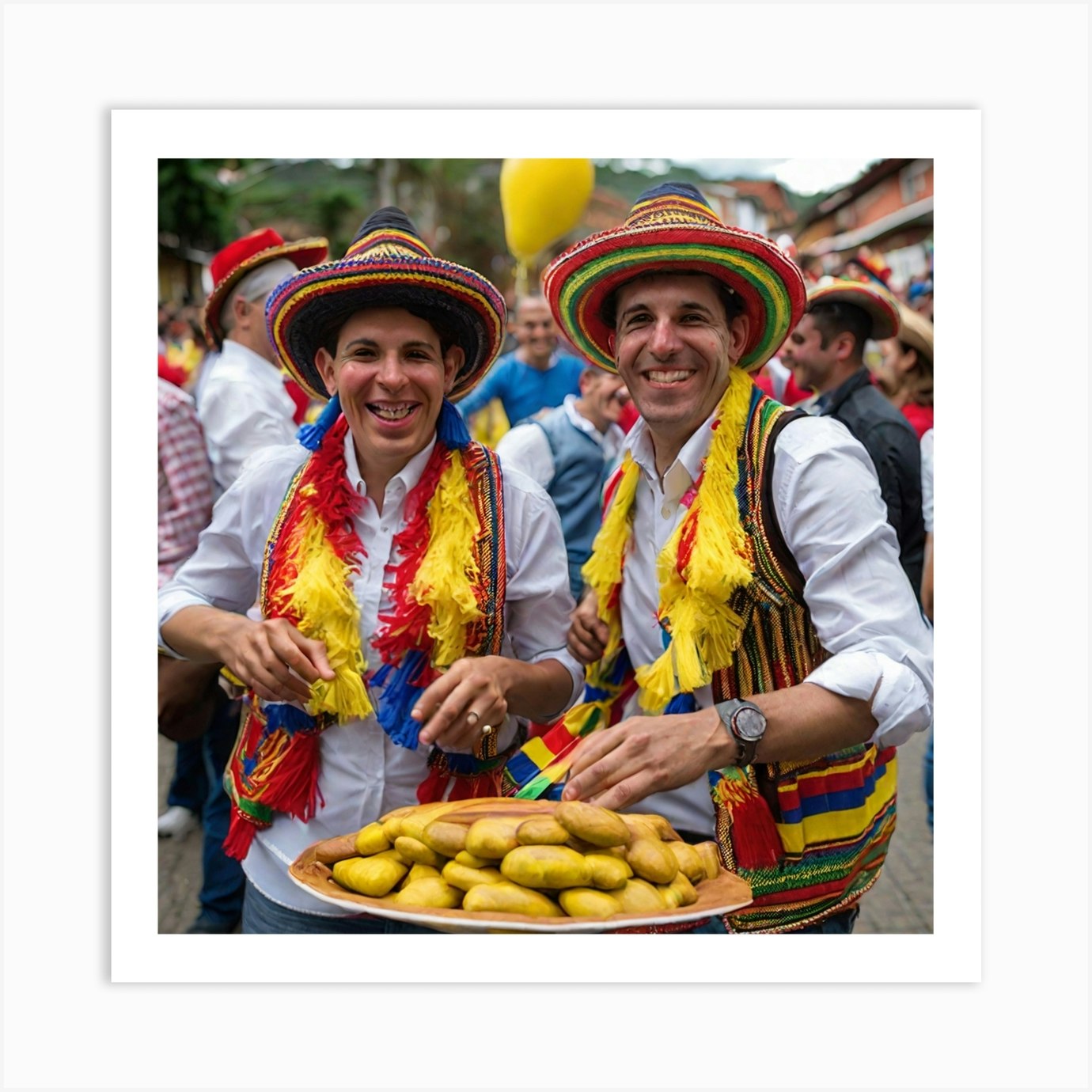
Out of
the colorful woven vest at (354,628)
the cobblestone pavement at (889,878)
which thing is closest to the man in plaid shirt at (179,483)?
the cobblestone pavement at (889,878)

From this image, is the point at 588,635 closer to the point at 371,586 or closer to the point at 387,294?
the point at 371,586

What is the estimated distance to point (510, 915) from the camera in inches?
58.2

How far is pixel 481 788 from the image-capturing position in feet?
6.72

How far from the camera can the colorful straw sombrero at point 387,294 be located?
6.44 feet

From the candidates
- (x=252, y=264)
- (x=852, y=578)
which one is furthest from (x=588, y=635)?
(x=252, y=264)

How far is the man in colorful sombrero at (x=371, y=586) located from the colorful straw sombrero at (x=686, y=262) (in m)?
0.19

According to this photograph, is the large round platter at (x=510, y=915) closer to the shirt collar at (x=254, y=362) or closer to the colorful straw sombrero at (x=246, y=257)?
the shirt collar at (x=254, y=362)

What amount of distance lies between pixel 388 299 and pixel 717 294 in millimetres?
657

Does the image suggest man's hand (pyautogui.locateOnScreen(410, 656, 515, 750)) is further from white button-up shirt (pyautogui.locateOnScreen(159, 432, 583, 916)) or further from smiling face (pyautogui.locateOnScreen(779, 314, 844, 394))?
smiling face (pyautogui.locateOnScreen(779, 314, 844, 394))
